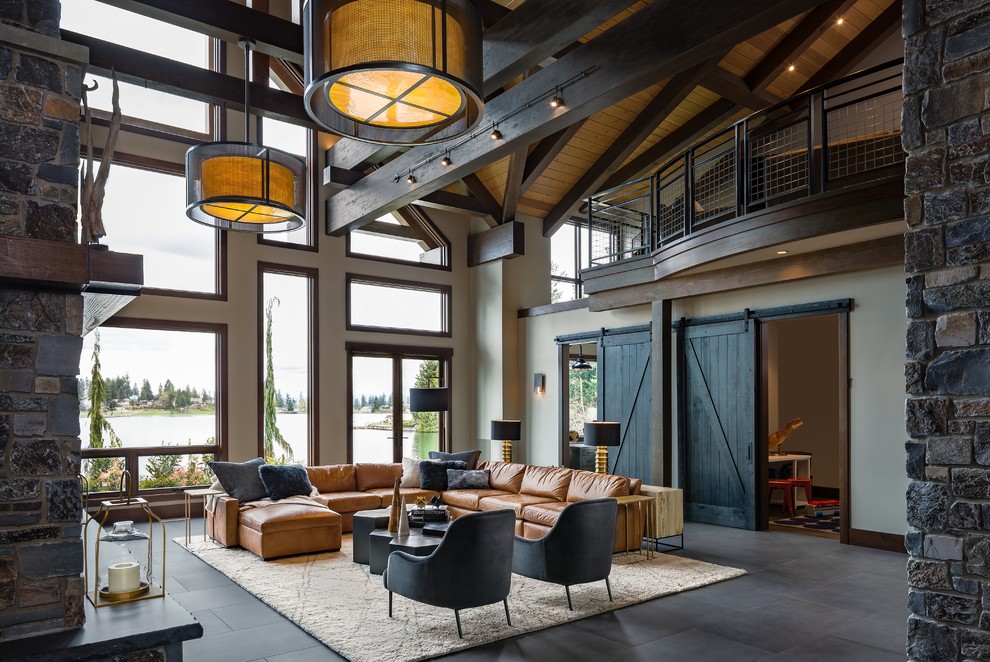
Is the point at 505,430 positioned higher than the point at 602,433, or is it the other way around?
the point at 602,433

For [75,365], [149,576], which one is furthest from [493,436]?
[75,365]

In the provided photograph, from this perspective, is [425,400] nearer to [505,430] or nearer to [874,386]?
[505,430]

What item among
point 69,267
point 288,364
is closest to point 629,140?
point 288,364

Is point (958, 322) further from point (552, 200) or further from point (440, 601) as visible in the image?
point (552, 200)

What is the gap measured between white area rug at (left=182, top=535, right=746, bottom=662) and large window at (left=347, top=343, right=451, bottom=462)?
13.7 ft

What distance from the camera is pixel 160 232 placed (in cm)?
960

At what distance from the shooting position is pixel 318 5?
313 centimetres

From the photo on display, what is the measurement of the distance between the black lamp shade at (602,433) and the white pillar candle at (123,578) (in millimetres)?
5107

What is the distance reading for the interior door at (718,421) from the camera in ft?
28.0

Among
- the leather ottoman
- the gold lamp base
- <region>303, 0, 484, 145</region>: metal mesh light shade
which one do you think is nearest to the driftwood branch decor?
<region>303, 0, 484, 145</region>: metal mesh light shade

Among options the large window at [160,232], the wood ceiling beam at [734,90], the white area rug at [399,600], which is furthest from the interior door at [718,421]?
the large window at [160,232]

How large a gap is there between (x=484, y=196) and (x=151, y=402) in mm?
5715

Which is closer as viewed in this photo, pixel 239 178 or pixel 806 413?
pixel 239 178

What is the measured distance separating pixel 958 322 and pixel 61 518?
12.1 feet
